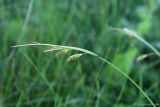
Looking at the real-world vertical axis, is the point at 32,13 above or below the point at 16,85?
above

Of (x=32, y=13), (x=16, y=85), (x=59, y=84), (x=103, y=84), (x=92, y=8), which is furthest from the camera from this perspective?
(x=92, y=8)

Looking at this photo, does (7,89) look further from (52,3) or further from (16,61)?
(52,3)

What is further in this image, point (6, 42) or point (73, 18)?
point (73, 18)

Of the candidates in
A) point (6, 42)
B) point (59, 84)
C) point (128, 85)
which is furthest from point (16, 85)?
point (128, 85)

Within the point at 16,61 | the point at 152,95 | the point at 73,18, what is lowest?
the point at 152,95

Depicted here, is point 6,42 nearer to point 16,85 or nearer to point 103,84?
point 16,85

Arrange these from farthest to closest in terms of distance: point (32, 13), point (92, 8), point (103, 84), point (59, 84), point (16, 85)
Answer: point (92, 8)
point (32, 13)
point (103, 84)
point (59, 84)
point (16, 85)
